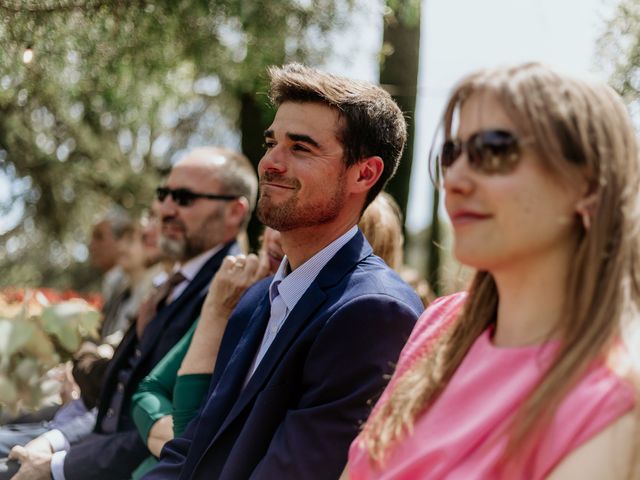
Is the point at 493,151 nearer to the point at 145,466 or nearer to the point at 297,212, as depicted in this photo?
the point at 297,212

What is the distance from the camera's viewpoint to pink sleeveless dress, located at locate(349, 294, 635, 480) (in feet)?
5.07

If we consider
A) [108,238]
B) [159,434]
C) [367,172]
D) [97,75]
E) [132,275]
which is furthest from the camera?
[108,238]

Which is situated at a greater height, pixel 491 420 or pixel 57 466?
→ pixel 491 420

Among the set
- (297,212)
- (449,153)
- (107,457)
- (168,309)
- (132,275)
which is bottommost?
(132,275)

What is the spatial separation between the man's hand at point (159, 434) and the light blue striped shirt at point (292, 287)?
731 millimetres

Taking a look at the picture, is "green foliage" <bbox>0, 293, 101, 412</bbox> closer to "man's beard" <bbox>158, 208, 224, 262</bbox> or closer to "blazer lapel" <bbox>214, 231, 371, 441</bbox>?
"blazer lapel" <bbox>214, 231, 371, 441</bbox>

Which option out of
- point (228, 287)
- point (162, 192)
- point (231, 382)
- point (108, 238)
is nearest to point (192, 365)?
point (228, 287)

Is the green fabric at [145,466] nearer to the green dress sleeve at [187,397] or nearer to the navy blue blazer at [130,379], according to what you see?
the navy blue blazer at [130,379]

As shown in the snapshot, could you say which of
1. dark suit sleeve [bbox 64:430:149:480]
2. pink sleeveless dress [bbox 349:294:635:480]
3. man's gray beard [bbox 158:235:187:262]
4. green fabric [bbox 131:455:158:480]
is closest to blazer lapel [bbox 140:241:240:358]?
man's gray beard [bbox 158:235:187:262]

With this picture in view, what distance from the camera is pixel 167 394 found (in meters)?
3.62

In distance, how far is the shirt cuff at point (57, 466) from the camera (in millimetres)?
3613

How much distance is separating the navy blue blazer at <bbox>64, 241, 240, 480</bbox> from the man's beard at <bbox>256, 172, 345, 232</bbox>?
3.87 feet

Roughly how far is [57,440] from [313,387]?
1981 millimetres

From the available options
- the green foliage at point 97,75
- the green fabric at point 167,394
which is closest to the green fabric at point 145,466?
the green fabric at point 167,394
